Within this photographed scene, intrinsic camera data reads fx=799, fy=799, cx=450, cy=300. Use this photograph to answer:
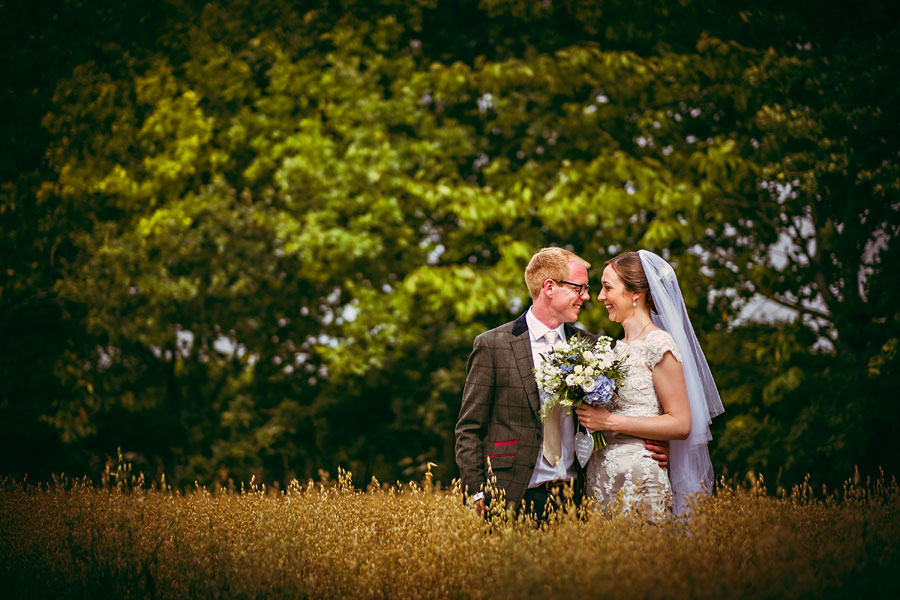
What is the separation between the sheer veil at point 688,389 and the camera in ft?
15.1

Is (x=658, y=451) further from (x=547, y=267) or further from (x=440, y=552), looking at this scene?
(x=440, y=552)

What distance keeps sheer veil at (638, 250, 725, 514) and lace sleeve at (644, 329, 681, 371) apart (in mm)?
116

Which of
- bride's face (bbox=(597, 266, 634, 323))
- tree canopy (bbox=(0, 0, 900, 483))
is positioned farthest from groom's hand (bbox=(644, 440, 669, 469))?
tree canopy (bbox=(0, 0, 900, 483))

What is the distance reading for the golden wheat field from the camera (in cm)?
365

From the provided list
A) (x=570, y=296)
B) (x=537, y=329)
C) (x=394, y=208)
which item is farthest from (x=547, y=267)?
(x=394, y=208)

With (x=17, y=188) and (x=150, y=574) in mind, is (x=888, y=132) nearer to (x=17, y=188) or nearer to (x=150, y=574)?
(x=150, y=574)

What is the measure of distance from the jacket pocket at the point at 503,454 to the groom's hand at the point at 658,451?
2.46 ft

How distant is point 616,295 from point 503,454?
3.78 ft

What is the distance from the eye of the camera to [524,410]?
4.72m

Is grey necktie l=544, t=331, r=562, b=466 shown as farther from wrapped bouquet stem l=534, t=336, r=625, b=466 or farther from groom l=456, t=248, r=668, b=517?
wrapped bouquet stem l=534, t=336, r=625, b=466

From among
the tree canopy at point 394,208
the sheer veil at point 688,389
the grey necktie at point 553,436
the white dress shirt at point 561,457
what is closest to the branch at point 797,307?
the tree canopy at point 394,208

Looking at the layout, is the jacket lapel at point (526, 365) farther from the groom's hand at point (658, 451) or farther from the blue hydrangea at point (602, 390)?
the groom's hand at point (658, 451)

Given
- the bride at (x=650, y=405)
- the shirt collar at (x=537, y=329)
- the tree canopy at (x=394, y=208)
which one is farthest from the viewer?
the tree canopy at (x=394, y=208)

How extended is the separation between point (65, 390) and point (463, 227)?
238 inches
